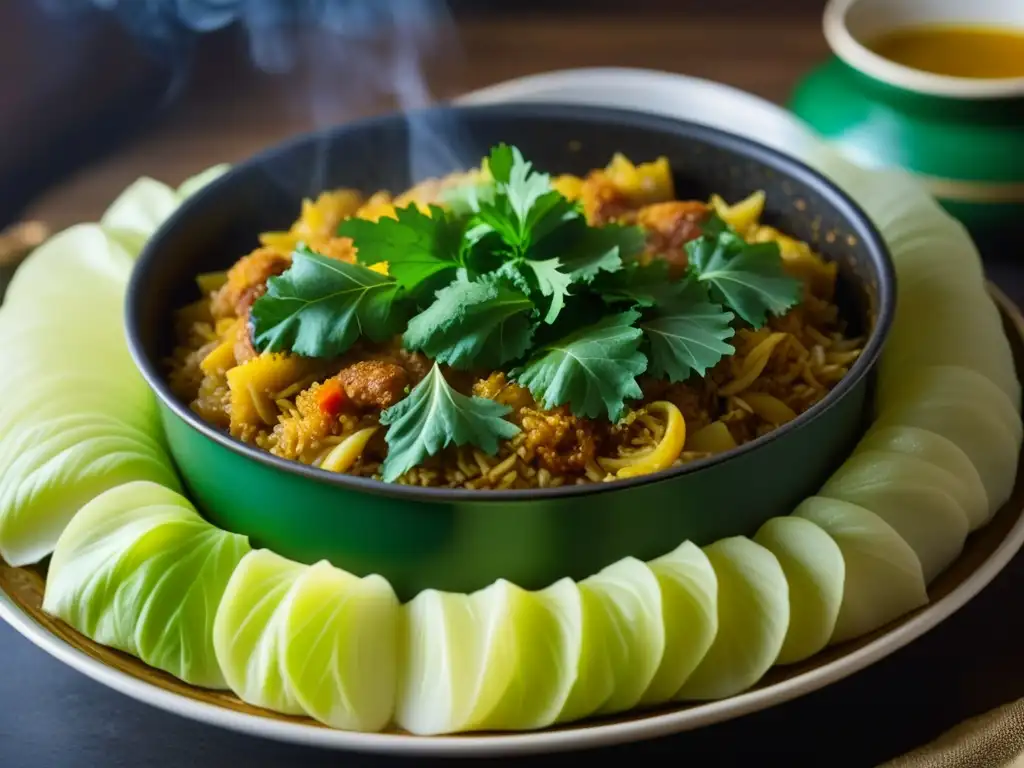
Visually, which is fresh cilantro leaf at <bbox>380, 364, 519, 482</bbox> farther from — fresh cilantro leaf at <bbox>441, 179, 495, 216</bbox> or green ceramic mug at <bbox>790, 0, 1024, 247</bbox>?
green ceramic mug at <bbox>790, 0, 1024, 247</bbox>

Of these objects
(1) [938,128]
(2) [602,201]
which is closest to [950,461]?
(2) [602,201]

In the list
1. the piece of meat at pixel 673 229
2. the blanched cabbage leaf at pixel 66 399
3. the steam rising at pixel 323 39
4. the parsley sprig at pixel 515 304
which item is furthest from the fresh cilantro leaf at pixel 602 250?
the steam rising at pixel 323 39

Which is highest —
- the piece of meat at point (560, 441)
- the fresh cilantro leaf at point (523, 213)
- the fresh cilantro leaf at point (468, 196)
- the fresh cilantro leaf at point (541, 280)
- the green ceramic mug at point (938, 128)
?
the fresh cilantro leaf at point (523, 213)

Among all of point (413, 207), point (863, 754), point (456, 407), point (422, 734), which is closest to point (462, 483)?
point (456, 407)

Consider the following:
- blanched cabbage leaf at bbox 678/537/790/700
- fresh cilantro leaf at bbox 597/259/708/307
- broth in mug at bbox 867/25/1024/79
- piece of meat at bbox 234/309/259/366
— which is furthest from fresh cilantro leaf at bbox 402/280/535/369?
broth in mug at bbox 867/25/1024/79

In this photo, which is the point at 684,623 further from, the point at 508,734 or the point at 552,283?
the point at 552,283

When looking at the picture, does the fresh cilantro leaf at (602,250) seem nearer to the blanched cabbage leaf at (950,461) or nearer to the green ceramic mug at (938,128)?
the blanched cabbage leaf at (950,461)
